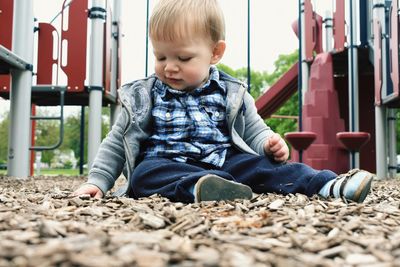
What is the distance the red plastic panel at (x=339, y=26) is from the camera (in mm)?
4383

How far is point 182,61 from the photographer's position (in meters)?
1.46

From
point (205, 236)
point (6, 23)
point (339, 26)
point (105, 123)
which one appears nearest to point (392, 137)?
point (339, 26)

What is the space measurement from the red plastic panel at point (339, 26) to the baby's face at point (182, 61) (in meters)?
3.19

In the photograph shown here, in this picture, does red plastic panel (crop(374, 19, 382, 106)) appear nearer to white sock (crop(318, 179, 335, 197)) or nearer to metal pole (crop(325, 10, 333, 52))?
metal pole (crop(325, 10, 333, 52))

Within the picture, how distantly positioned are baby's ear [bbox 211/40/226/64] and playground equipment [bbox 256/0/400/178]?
205 cm

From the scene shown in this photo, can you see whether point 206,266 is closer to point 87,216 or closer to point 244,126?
point 87,216

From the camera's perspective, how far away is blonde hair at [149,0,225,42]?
4.67ft

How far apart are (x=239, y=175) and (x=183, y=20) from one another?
48 cm

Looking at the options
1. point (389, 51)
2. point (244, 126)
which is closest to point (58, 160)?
point (389, 51)

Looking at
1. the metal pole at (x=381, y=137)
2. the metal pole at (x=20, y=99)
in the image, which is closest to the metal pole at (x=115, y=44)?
the metal pole at (x=20, y=99)

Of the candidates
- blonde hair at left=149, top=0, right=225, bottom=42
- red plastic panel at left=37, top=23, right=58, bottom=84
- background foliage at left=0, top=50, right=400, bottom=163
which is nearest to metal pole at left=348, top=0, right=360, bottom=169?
red plastic panel at left=37, top=23, right=58, bottom=84

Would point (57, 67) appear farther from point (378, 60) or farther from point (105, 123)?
point (105, 123)

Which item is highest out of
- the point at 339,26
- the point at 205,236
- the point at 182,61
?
the point at 339,26

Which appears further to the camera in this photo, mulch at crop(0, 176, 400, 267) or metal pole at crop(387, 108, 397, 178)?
metal pole at crop(387, 108, 397, 178)
